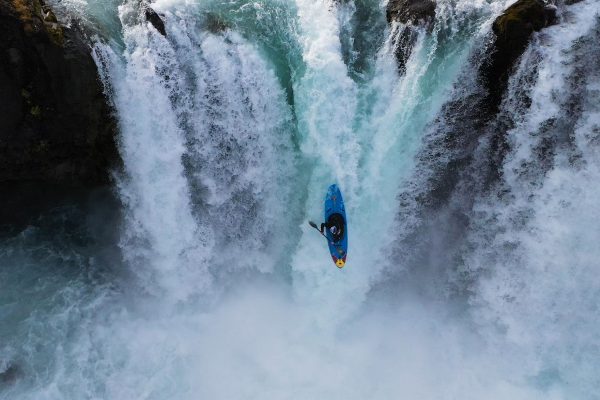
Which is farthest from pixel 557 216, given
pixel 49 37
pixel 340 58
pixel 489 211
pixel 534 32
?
pixel 49 37

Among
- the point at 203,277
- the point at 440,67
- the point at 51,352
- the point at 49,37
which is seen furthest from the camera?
the point at 203,277

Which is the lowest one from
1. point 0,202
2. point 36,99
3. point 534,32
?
point 0,202

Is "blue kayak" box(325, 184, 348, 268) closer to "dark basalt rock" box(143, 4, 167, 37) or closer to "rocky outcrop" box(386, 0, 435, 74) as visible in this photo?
"rocky outcrop" box(386, 0, 435, 74)

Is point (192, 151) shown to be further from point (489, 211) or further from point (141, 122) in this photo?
point (489, 211)

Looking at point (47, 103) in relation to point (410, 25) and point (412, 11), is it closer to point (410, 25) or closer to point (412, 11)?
point (410, 25)

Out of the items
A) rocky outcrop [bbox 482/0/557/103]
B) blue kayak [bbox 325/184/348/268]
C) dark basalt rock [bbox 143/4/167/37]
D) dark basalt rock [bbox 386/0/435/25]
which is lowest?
blue kayak [bbox 325/184/348/268]

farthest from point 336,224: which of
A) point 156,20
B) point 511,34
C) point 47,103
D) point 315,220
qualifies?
point 47,103

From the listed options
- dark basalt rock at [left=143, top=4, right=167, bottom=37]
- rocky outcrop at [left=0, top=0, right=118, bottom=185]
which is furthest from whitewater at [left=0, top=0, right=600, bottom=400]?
rocky outcrop at [left=0, top=0, right=118, bottom=185]

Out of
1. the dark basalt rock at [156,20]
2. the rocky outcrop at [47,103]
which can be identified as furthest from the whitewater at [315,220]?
the rocky outcrop at [47,103]
